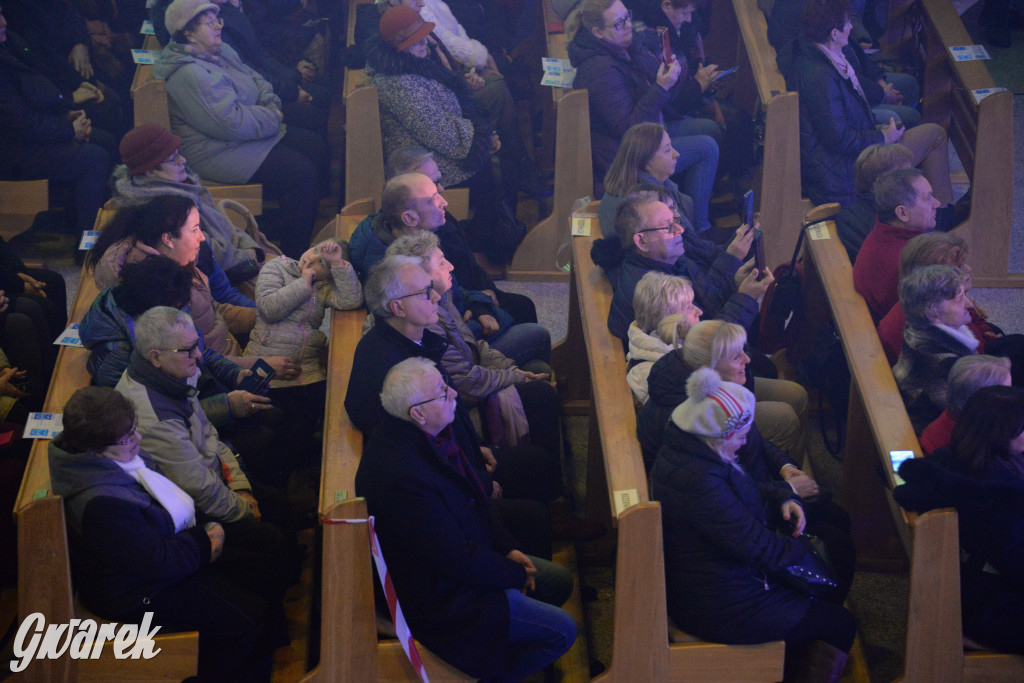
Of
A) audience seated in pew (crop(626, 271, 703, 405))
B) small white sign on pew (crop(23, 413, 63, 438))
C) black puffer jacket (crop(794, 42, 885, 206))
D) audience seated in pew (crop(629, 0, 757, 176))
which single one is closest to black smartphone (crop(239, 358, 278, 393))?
small white sign on pew (crop(23, 413, 63, 438))

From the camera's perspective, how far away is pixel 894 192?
3.76 meters

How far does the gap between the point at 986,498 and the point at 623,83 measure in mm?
2874

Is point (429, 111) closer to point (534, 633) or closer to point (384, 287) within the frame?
A: point (384, 287)

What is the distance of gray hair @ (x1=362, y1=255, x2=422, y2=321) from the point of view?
3.12 meters

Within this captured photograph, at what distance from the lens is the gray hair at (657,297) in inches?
125

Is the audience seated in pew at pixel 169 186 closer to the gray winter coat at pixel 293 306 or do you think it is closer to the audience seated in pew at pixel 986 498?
the gray winter coat at pixel 293 306

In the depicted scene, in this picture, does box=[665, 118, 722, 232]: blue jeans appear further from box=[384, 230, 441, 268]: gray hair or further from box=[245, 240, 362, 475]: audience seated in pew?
box=[245, 240, 362, 475]: audience seated in pew

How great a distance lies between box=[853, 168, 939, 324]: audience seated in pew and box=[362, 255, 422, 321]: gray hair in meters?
1.68

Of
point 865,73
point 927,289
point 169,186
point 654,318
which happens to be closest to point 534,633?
point 654,318

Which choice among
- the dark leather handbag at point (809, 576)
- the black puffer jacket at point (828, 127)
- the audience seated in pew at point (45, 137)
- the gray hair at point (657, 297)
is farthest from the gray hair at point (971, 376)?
the audience seated in pew at point (45, 137)

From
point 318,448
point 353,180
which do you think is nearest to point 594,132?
point 353,180

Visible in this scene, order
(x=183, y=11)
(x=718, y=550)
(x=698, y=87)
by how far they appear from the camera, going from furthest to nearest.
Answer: (x=698, y=87) → (x=183, y=11) → (x=718, y=550)

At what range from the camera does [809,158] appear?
5031 millimetres

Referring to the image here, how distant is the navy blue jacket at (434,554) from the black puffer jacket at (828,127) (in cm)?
299
